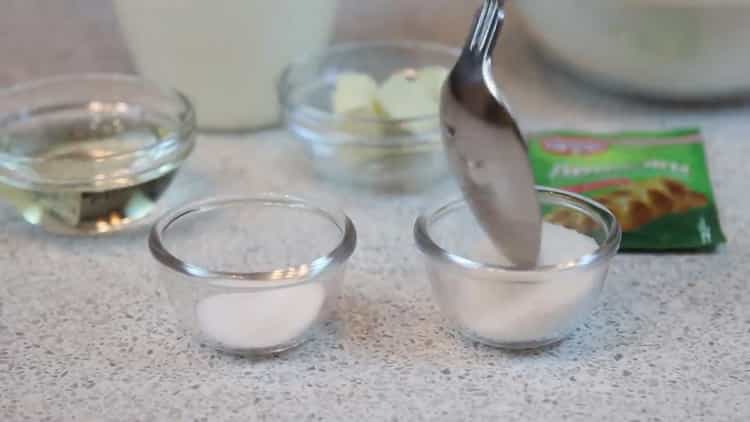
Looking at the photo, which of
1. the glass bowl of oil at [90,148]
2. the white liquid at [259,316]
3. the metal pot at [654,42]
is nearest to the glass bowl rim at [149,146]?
the glass bowl of oil at [90,148]

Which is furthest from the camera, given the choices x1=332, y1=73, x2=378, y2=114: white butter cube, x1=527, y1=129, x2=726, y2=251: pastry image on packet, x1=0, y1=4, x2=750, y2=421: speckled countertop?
x1=332, y1=73, x2=378, y2=114: white butter cube

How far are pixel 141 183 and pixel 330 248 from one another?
0.67 ft

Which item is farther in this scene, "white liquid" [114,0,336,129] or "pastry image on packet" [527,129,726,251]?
"white liquid" [114,0,336,129]

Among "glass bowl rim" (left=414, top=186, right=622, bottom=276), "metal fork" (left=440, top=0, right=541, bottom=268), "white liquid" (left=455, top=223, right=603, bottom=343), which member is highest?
"metal fork" (left=440, top=0, right=541, bottom=268)

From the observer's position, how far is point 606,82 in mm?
1130

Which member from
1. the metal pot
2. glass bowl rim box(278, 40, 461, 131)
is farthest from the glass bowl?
the metal pot

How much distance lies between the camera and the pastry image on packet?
86 centimetres

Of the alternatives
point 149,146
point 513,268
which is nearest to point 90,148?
point 149,146

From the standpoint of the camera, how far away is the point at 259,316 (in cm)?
69

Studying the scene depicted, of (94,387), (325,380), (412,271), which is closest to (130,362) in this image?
(94,387)

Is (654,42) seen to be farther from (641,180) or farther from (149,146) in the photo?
(149,146)

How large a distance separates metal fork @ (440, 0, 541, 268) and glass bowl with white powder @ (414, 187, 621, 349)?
0.09 ft

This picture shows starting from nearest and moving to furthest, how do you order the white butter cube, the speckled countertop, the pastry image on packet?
the speckled countertop < the pastry image on packet < the white butter cube

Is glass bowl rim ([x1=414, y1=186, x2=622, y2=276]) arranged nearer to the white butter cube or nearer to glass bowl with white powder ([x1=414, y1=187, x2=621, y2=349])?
glass bowl with white powder ([x1=414, y1=187, x2=621, y2=349])
